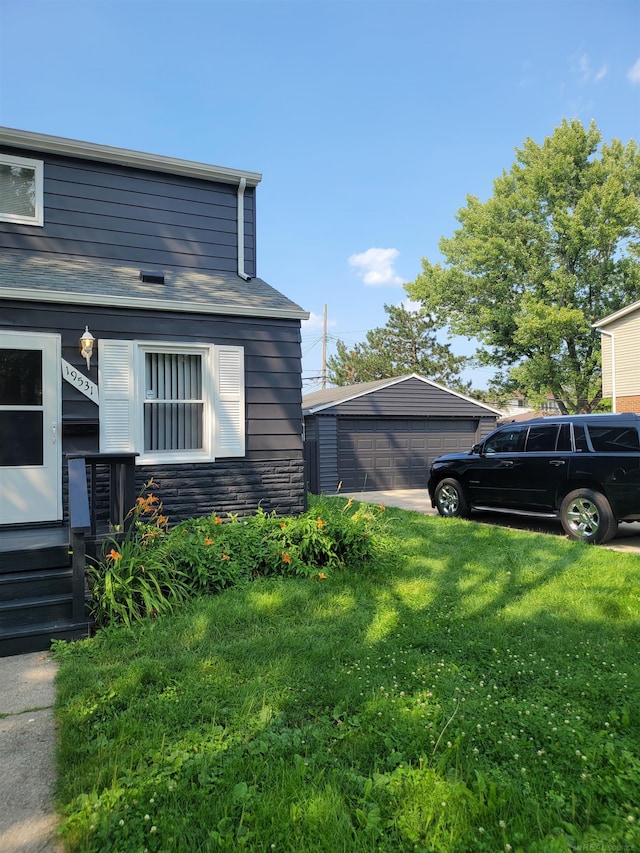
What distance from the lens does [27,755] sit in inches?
94.5

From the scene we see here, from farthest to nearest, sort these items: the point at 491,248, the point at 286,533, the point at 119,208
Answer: the point at 491,248 → the point at 119,208 → the point at 286,533

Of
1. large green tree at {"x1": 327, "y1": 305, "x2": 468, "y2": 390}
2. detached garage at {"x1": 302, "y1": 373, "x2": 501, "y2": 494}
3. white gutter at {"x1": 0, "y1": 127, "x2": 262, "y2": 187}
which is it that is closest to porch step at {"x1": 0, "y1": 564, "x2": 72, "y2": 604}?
white gutter at {"x1": 0, "y1": 127, "x2": 262, "y2": 187}

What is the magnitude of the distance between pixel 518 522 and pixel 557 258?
66.8 feet

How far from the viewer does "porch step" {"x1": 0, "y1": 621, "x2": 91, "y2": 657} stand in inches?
142

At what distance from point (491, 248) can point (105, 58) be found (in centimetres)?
2000

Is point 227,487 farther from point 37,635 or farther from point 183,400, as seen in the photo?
point 37,635

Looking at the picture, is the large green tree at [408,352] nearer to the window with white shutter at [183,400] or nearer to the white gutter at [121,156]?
the white gutter at [121,156]

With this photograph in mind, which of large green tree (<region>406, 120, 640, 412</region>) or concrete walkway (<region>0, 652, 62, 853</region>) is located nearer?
concrete walkway (<region>0, 652, 62, 853</region>)

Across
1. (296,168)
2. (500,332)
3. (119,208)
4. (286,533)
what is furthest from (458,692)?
(500,332)

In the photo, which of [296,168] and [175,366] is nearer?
[175,366]

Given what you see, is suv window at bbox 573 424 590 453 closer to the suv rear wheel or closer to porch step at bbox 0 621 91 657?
the suv rear wheel

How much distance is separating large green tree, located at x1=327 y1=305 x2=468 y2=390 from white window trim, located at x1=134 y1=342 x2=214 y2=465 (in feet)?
91.5

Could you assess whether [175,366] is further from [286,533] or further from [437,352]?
[437,352]

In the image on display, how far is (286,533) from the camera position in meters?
5.40
